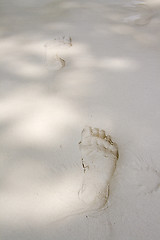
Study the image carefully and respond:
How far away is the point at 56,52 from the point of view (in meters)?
1.16

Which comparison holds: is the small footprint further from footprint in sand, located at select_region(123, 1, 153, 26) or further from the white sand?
footprint in sand, located at select_region(123, 1, 153, 26)

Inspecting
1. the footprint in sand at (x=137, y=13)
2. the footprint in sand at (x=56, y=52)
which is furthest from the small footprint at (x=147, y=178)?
the footprint in sand at (x=137, y=13)

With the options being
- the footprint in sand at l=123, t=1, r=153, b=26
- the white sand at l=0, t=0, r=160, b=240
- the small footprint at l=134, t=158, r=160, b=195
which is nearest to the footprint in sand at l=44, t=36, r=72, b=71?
the white sand at l=0, t=0, r=160, b=240

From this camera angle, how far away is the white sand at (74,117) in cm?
59

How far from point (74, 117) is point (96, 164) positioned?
0.20 meters

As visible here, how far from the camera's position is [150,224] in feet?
1.87

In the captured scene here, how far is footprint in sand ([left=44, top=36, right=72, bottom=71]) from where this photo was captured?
108 cm

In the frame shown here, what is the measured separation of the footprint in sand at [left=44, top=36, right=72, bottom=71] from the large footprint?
411mm

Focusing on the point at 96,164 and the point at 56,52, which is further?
the point at 56,52

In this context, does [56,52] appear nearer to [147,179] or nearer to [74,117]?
[74,117]

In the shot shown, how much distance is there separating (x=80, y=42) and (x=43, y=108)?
50cm

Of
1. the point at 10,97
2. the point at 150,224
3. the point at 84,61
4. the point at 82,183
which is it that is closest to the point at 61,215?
the point at 82,183

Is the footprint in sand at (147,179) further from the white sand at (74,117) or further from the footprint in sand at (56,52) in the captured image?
the footprint in sand at (56,52)

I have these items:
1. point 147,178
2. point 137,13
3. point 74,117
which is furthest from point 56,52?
point 147,178
